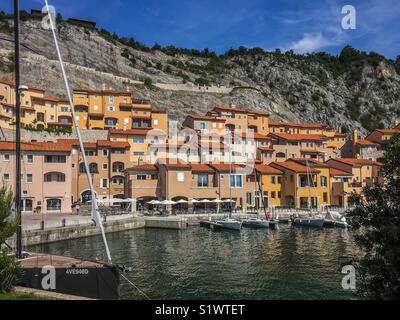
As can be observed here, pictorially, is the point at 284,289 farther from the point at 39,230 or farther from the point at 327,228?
the point at 327,228

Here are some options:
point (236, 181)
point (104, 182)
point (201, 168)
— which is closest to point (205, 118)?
point (201, 168)

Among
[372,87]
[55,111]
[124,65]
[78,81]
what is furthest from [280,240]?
[372,87]

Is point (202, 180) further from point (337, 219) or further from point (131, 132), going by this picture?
point (337, 219)

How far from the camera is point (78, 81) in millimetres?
107125

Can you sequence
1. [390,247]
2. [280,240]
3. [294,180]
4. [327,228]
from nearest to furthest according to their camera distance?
[390,247]
[280,240]
[327,228]
[294,180]

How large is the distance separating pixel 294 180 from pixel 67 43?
332 ft

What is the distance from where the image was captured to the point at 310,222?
51.2 meters

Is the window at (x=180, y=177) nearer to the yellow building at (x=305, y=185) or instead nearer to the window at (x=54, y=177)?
the window at (x=54, y=177)

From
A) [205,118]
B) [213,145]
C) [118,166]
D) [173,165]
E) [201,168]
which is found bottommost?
[201,168]

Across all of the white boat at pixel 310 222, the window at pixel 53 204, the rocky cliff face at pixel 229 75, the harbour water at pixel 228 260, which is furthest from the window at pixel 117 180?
the rocky cliff face at pixel 229 75

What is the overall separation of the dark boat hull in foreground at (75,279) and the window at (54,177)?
38935 millimetres

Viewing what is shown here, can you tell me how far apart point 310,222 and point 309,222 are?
0.47 ft

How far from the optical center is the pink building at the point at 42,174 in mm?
52844

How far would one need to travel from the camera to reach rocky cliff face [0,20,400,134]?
4382 inches
